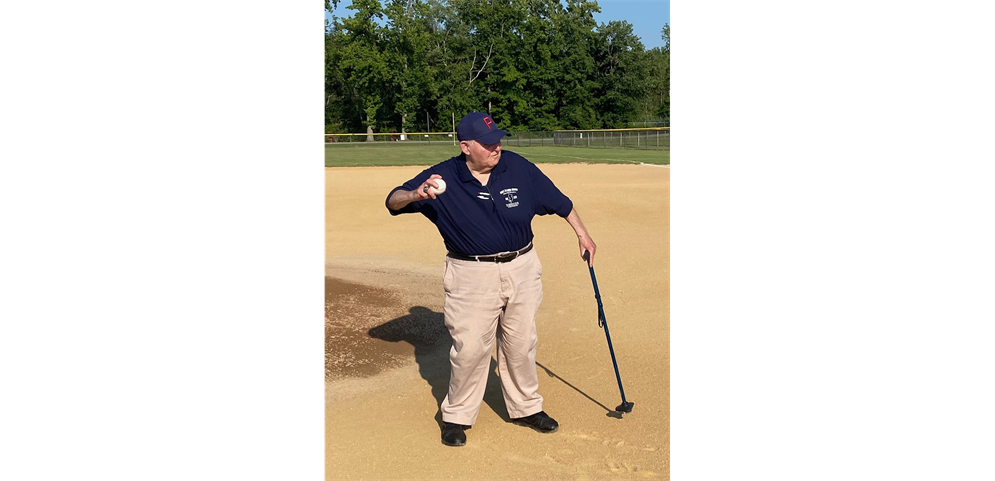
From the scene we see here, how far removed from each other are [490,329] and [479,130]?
4.42 feet

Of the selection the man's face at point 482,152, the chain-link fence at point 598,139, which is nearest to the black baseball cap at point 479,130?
the man's face at point 482,152

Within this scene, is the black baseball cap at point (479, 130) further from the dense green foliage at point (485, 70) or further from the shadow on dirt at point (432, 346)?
the dense green foliage at point (485, 70)

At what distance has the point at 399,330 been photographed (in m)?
8.74

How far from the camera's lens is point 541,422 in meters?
5.88

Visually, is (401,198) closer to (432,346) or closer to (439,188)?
(439,188)

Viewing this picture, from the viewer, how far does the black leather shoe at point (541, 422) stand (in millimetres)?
5855

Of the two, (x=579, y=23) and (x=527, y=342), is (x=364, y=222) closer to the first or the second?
(x=527, y=342)

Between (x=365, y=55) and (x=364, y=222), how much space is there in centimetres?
5530

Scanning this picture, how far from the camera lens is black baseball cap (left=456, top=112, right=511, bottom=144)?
5.39 m

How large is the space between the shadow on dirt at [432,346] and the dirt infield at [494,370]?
17 mm

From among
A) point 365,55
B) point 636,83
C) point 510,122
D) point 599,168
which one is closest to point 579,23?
point 636,83

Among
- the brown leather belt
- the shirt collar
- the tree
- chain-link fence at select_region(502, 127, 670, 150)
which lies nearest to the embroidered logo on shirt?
the shirt collar

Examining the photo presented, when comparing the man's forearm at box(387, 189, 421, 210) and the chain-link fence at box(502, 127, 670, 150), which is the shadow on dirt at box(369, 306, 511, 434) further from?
the chain-link fence at box(502, 127, 670, 150)

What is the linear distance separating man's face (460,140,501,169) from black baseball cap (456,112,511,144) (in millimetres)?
35
